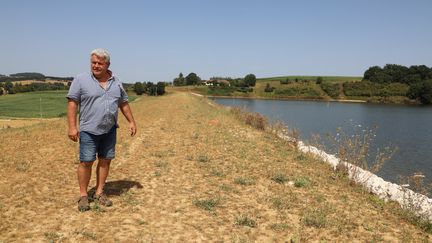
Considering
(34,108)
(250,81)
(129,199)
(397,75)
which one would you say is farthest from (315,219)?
(250,81)

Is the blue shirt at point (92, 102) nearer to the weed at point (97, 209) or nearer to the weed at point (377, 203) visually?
the weed at point (97, 209)

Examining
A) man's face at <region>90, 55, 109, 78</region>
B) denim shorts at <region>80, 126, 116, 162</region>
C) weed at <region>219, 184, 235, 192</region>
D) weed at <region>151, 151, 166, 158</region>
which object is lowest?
weed at <region>219, 184, 235, 192</region>

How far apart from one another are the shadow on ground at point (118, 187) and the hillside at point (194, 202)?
2 centimetres

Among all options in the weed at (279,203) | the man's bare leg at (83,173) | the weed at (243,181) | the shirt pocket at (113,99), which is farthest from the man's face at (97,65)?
A: the weed at (243,181)

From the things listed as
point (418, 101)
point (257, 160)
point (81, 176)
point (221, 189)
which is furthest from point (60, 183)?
point (418, 101)

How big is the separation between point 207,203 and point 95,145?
80.4 inches

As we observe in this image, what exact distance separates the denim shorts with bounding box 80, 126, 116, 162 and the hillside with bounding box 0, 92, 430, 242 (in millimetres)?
828

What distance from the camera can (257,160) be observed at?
9938 millimetres

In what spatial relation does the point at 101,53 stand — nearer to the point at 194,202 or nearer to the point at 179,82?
the point at 194,202

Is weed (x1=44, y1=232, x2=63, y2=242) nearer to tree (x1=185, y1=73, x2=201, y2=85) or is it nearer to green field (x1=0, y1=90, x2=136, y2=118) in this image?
green field (x1=0, y1=90, x2=136, y2=118)

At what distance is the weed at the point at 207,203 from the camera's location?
6.03 m

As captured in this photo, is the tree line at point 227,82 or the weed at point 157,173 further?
the tree line at point 227,82

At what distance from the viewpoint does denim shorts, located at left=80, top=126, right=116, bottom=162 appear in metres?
5.38

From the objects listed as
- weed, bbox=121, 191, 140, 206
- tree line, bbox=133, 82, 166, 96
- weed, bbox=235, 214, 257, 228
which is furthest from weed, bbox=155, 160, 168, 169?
tree line, bbox=133, 82, 166, 96
